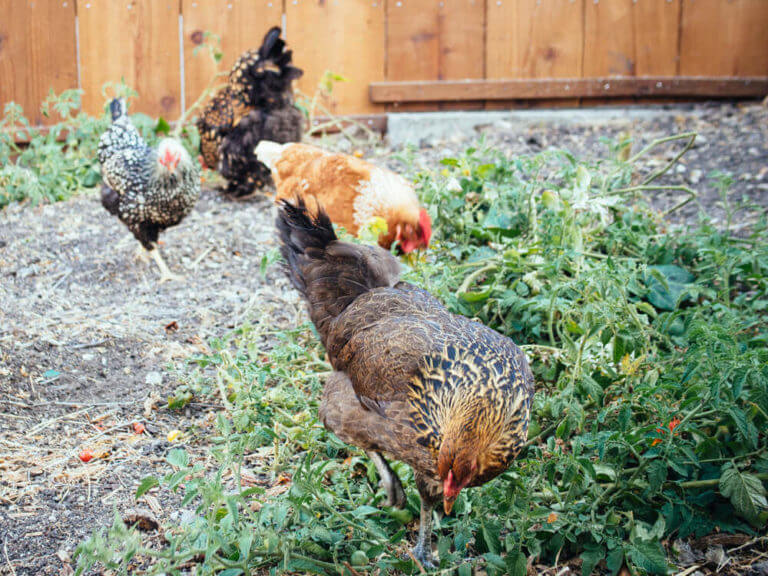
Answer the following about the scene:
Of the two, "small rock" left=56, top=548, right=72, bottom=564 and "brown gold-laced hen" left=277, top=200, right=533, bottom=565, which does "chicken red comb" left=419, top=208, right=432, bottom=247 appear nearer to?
"brown gold-laced hen" left=277, top=200, right=533, bottom=565

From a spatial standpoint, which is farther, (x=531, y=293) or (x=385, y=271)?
(x=531, y=293)

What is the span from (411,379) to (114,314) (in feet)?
6.97

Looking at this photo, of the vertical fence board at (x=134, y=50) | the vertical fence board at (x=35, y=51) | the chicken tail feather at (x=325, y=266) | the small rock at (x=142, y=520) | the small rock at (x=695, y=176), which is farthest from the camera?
the vertical fence board at (x=134, y=50)

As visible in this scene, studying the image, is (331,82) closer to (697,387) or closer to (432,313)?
(432,313)

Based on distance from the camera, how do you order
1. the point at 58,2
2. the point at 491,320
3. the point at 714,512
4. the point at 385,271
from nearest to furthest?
the point at 714,512 → the point at 385,271 → the point at 491,320 → the point at 58,2

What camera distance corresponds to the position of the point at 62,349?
3148 mm

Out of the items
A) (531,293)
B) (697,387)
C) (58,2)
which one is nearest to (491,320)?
(531,293)

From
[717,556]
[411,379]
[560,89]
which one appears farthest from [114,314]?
[560,89]

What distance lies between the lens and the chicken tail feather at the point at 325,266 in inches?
102

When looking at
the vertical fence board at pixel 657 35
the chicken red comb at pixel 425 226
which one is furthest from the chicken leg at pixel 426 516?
the vertical fence board at pixel 657 35

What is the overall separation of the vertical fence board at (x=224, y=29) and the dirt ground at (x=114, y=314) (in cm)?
120

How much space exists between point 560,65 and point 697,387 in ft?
15.6

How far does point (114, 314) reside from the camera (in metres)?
3.60

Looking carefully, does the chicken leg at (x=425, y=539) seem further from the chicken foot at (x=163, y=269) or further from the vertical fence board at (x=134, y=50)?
the vertical fence board at (x=134, y=50)
